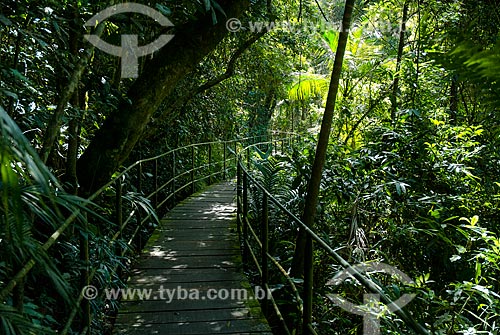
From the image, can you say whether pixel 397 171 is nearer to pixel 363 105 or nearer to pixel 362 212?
pixel 362 212

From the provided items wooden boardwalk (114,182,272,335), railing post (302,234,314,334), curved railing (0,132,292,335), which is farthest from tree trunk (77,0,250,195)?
railing post (302,234,314,334)

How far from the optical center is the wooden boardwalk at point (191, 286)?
113 inches

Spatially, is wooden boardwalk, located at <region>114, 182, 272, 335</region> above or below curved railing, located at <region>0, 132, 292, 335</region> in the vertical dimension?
below

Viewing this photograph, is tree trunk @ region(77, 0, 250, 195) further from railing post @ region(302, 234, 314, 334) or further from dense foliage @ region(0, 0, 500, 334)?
railing post @ region(302, 234, 314, 334)

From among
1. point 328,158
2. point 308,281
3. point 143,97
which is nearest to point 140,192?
point 143,97

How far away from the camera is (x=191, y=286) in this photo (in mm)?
3486

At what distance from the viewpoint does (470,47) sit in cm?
210

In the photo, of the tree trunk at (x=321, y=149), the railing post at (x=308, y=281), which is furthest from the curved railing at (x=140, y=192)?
the tree trunk at (x=321, y=149)

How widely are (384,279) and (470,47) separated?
1.88 meters

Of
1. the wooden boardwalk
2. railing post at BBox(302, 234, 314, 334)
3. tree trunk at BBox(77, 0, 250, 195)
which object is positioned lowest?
the wooden boardwalk

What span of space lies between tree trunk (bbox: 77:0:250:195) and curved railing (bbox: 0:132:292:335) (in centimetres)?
15

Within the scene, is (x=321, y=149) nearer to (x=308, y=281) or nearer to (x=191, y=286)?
(x=308, y=281)

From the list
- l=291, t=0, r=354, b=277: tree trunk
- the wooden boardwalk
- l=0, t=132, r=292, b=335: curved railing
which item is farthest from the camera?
l=291, t=0, r=354, b=277: tree trunk

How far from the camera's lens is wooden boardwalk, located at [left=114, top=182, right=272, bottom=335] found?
113 inches
